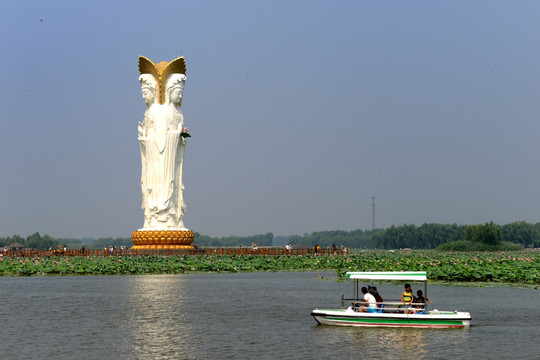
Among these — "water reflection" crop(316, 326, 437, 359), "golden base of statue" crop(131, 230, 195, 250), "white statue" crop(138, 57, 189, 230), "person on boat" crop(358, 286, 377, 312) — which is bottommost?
"water reflection" crop(316, 326, 437, 359)

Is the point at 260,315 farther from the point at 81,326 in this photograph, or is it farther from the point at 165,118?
the point at 165,118

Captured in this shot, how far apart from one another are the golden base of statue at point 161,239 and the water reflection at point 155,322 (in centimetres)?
2634

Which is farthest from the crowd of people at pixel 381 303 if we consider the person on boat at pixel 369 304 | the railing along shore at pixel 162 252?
the railing along shore at pixel 162 252

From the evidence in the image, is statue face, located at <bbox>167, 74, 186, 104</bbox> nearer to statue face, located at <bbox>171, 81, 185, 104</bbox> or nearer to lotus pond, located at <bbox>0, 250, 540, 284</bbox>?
statue face, located at <bbox>171, 81, 185, 104</bbox>

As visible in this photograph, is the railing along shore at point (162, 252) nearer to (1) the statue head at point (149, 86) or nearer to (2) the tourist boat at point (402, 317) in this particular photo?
(1) the statue head at point (149, 86)

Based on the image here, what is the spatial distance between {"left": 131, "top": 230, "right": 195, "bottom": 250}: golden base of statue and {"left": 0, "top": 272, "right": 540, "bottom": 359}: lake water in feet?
89.7

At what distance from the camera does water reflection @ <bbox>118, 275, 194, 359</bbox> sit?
83.2 feet

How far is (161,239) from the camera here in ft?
247

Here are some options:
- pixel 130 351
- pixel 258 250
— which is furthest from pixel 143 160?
pixel 130 351

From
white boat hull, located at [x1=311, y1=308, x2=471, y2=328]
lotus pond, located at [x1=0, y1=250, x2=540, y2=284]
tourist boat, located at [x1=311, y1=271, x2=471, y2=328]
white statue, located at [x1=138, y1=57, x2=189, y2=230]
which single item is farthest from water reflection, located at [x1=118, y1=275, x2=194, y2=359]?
white statue, located at [x1=138, y1=57, x2=189, y2=230]

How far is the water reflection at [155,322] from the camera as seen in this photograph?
998 inches

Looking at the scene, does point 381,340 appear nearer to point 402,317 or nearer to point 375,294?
point 402,317

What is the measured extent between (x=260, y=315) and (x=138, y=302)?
7.64 meters

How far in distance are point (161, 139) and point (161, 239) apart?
9760 millimetres
